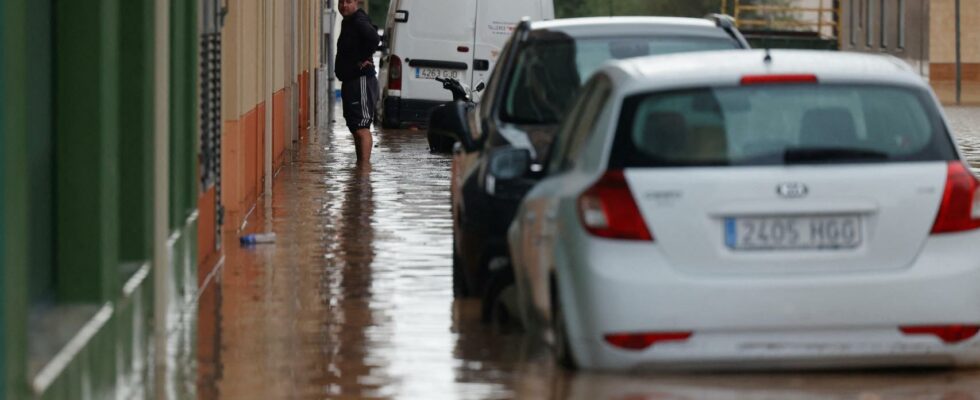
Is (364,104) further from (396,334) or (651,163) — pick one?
(651,163)

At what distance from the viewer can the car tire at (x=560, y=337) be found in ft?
28.1

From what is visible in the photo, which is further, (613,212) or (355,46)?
(355,46)

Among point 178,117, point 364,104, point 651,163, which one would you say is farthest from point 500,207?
point 364,104

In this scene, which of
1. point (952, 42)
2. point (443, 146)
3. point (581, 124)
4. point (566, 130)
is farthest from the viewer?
point (952, 42)

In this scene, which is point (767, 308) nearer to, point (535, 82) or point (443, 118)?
point (535, 82)

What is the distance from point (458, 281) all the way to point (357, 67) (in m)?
11.2

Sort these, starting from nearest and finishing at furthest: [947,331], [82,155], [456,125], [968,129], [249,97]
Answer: [82,155]
[947,331]
[456,125]
[249,97]
[968,129]

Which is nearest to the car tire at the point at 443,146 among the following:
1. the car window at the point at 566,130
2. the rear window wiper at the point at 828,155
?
the car window at the point at 566,130

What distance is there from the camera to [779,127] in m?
8.49

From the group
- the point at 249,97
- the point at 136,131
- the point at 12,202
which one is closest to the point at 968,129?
the point at 249,97

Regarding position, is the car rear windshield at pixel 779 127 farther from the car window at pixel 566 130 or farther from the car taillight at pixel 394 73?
the car taillight at pixel 394 73

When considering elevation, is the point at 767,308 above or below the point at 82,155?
below

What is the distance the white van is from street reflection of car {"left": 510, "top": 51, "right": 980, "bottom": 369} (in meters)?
20.9

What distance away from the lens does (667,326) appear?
26.8 feet
